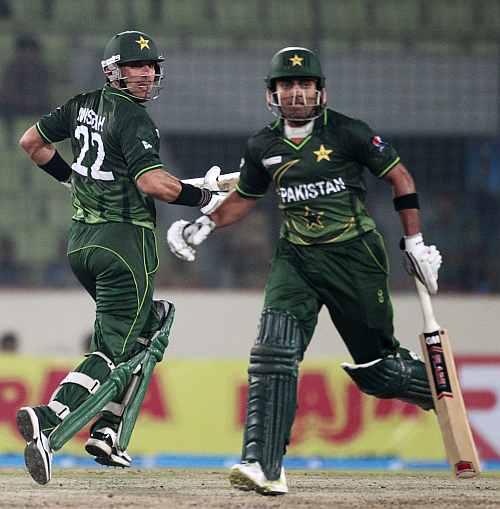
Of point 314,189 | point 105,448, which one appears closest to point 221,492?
point 105,448

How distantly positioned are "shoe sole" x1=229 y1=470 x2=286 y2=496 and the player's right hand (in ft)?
3.02

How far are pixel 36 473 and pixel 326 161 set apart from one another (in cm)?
172

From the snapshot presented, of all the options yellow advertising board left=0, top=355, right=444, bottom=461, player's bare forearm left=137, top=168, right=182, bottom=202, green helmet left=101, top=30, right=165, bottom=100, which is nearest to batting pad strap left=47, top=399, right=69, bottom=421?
player's bare forearm left=137, top=168, right=182, bottom=202

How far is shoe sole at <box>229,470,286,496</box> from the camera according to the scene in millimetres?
5277

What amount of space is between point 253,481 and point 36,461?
90cm

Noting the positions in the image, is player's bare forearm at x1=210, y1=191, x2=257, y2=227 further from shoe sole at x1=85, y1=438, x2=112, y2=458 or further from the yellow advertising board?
the yellow advertising board

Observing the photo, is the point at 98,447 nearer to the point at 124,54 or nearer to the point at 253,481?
the point at 253,481

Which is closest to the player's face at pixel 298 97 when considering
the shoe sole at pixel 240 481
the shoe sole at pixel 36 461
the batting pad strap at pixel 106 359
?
the batting pad strap at pixel 106 359

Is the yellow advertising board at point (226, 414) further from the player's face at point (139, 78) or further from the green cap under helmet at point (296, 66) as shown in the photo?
the green cap under helmet at point (296, 66)

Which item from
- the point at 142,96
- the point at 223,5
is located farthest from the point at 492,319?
the point at 142,96

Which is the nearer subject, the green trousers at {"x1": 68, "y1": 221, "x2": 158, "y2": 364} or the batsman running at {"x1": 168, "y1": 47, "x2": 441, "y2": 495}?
the batsman running at {"x1": 168, "y1": 47, "x2": 441, "y2": 495}

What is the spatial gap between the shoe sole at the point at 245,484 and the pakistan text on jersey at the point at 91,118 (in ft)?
5.47

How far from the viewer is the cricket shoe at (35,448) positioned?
17.9 feet

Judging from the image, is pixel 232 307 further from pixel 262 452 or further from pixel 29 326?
pixel 262 452
